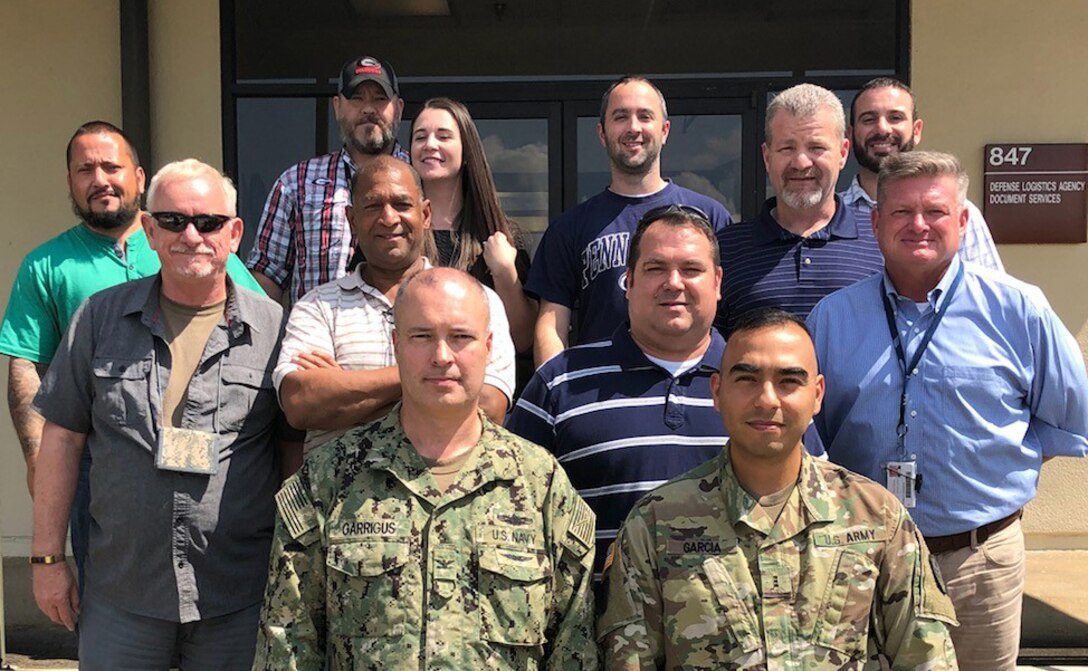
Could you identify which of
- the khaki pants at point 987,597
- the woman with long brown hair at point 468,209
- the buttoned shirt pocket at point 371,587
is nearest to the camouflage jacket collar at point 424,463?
the buttoned shirt pocket at point 371,587

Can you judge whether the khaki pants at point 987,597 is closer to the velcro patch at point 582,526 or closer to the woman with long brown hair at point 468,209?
the velcro patch at point 582,526

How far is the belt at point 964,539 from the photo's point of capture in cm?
300

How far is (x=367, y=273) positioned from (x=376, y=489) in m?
0.88

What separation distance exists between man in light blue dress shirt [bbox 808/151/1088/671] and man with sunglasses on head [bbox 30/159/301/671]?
1.70 metres

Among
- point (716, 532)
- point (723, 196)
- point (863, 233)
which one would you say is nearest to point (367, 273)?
point (716, 532)

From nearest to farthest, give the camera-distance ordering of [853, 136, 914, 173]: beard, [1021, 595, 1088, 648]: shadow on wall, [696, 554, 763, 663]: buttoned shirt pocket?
[696, 554, 763, 663]: buttoned shirt pocket, [853, 136, 914, 173]: beard, [1021, 595, 1088, 648]: shadow on wall

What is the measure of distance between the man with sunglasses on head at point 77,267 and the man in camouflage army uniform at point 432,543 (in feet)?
Answer: 3.61

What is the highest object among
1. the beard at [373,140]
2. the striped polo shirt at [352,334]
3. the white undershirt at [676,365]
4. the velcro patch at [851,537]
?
the beard at [373,140]

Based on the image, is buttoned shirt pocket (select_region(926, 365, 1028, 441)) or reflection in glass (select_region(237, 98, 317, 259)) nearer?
buttoned shirt pocket (select_region(926, 365, 1028, 441))

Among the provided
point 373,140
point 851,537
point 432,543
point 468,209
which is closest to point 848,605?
point 851,537

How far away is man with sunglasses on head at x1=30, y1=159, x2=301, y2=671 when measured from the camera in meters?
2.81

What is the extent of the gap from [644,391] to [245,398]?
111cm

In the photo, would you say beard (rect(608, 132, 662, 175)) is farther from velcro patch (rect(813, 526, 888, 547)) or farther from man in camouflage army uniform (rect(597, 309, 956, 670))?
velcro patch (rect(813, 526, 888, 547))

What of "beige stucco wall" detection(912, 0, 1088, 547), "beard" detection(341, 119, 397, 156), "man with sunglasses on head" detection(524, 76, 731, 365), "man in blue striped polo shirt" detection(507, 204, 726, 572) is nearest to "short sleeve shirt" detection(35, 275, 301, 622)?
"man in blue striped polo shirt" detection(507, 204, 726, 572)
